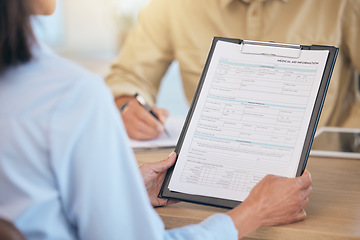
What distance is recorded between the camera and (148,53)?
216 cm

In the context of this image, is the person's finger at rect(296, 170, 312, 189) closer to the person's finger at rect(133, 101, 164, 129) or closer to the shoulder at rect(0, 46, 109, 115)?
the shoulder at rect(0, 46, 109, 115)

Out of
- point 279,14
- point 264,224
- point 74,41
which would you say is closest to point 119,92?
point 279,14

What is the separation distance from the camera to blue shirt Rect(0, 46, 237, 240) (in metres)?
0.70

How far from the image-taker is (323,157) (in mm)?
1457

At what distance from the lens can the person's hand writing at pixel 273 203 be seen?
94 cm

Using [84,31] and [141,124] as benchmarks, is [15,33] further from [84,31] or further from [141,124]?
[84,31]

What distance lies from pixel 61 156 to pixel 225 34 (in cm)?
143

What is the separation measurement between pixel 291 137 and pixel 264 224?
210mm

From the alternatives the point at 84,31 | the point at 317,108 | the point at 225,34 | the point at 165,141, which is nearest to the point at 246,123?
the point at 317,108

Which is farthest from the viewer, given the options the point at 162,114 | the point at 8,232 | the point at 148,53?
the point at 148,53

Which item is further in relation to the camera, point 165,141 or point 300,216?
point 165,141

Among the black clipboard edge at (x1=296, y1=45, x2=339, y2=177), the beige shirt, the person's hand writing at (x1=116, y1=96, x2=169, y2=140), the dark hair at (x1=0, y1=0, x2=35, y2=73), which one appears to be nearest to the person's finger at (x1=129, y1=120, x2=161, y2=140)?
the person's hand writing at (x1=116, y1=96, x2=169, y2=140)

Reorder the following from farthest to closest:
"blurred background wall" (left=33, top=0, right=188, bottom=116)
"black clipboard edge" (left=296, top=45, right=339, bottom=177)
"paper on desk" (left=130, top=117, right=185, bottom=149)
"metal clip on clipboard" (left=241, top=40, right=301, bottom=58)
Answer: "blurred background wall" (left=33, top=0, right=188, bottom=116) < "paper on desk" (left=130, top=117, right=185, bottom=149) < "metal clip on clipboard" (left=241, top=40, right=301, bottom=58) < "black clipboard edge" (left=296, top=45, right=339, bottom=177)

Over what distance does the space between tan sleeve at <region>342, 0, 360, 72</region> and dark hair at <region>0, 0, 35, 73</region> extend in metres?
1.49
